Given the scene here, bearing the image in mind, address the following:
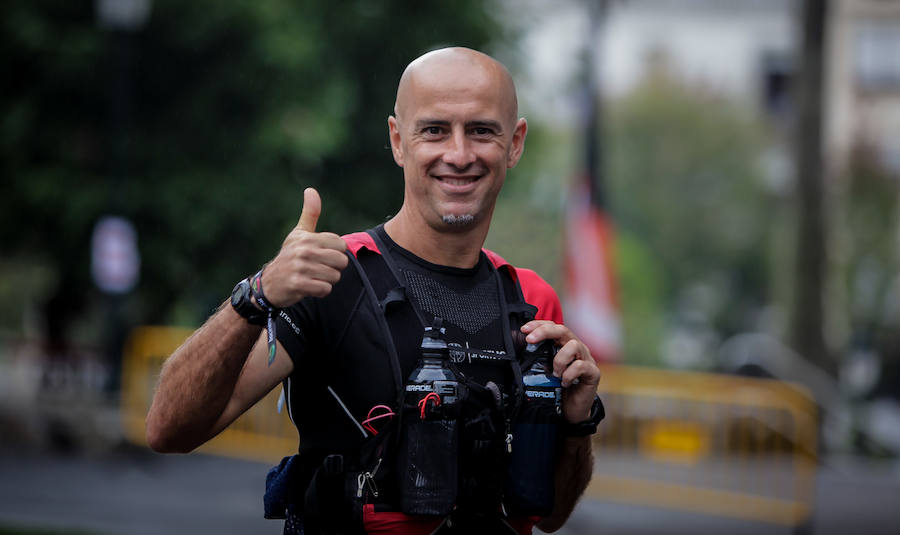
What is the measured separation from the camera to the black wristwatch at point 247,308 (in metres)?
2.69

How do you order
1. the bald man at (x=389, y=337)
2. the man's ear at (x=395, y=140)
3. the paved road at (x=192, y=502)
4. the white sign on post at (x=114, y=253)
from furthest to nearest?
the white sign on post at (x=114, y=253) → the paved road at (x=192, y=502) → the man's ear at (x=395, y=140) → the bald man at (x=389, y=337)

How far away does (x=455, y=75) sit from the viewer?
2893 millimetres

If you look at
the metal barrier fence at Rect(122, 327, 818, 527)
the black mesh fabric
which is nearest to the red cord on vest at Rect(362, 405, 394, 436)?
the black mesh fabric

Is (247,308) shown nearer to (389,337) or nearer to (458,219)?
(389,337)

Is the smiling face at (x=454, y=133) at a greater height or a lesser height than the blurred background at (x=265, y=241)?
lesser

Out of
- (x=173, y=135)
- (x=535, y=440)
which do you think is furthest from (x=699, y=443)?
(x=535, y=440)

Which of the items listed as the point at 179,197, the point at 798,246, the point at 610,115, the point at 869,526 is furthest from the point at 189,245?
the point at 610,115

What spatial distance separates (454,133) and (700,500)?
10.3 meters

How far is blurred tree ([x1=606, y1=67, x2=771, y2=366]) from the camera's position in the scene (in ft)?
139

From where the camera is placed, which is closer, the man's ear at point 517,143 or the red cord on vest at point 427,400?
the red cord on vest at point 427,400

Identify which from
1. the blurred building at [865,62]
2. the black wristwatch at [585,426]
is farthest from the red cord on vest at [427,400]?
the blurred building at [865,62]

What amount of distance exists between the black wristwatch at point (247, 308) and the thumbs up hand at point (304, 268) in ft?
0.16

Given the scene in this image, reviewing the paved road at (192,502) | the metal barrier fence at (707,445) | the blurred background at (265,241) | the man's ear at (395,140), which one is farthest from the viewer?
the blurred background at (265,241)

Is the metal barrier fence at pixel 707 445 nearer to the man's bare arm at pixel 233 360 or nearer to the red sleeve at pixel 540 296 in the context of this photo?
the red sleeve at pixel 540 296
